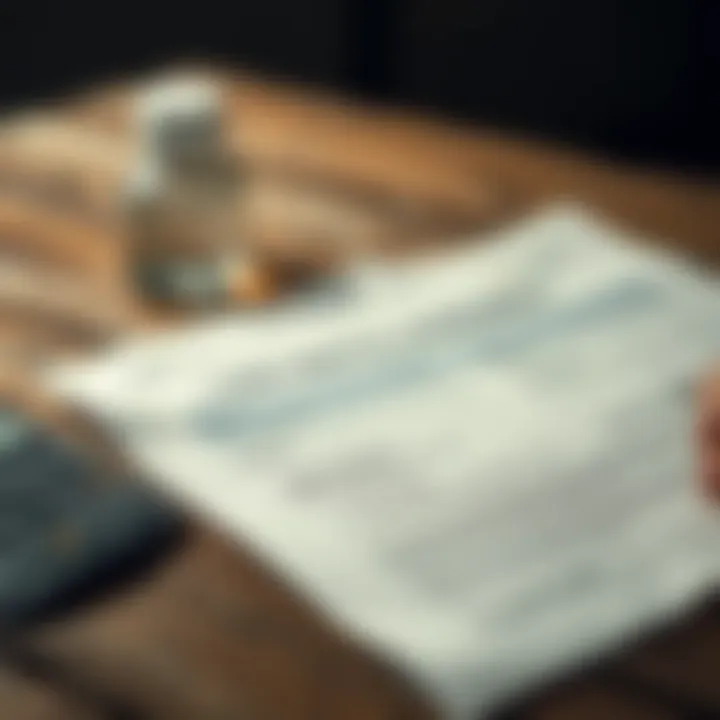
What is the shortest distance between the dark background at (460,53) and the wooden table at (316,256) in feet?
2.96

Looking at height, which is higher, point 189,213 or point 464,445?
point 189,213

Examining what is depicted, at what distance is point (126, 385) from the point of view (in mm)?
805

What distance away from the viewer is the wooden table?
0.59 meters

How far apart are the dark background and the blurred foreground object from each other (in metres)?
1.18

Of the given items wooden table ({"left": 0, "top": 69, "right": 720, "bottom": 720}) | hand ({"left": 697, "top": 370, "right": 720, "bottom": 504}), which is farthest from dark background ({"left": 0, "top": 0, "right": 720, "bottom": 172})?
hand ({"left": 697, "top": 370, "right": 720, "bottom": 504})

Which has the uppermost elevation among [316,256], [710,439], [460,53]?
[460,53]

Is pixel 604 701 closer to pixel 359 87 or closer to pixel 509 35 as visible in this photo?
pixel 509 35

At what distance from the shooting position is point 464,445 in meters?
0.74

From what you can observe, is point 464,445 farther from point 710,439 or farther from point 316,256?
point 316,256

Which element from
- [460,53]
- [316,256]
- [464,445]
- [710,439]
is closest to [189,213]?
[316,256]

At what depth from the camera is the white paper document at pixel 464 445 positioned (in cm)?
63

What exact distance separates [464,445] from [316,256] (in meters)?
0.26

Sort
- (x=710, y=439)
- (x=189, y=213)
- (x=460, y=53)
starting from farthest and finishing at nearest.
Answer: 1. (x=460, y=53)
2. (x=189, y=213)
3. (x=710, y=439)

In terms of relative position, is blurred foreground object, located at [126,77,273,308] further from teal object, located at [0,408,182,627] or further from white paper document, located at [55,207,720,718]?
teal object, located at [0,408,182,627]
